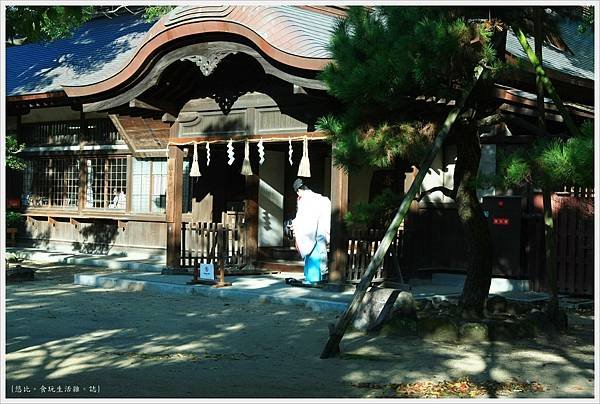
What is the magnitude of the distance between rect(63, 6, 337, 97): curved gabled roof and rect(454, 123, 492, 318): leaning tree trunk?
120 inches

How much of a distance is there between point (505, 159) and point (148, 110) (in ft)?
27.9

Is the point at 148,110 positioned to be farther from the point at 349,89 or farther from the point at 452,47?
the point at 452,47

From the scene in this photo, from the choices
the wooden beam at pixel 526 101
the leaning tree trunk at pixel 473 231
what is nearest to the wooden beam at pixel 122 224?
the wooden beam at pixel 526 101

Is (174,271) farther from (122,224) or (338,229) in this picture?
(122,224)

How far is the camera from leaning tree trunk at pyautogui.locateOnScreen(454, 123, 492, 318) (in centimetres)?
893

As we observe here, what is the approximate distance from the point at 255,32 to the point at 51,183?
1011 centimetres

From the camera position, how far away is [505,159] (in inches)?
309

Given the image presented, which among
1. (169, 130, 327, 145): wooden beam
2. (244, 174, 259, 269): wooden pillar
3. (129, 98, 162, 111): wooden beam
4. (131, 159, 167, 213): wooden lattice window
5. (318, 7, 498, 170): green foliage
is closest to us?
(318, 7, 498, 170): green foliage

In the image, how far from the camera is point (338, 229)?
12.4 m

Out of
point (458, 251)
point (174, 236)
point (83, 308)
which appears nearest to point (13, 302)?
point (83, 308)

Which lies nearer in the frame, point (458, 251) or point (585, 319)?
point (585, 319)

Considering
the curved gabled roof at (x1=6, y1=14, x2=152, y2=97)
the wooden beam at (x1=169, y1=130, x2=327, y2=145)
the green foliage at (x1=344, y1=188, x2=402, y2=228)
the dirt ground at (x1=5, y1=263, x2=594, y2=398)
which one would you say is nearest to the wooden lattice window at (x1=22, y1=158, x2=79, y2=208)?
the curved gabled roof at (x1=6, y1=14, x2=152, y2=97)

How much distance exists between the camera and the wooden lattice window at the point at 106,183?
61.7ft

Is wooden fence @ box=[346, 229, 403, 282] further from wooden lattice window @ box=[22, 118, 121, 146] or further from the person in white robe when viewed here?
wooden lattice window @ box=[22, 118, 121, 146]
